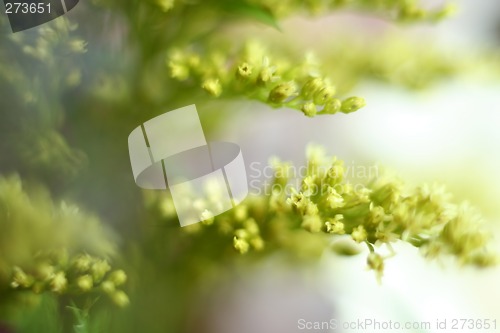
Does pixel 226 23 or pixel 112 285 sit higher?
pixel 226 23

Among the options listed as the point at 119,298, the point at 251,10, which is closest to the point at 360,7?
the point at 251,10

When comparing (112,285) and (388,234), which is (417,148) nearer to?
(388,234)

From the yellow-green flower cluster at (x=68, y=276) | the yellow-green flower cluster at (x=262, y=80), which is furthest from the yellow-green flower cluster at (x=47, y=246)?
the yellow-green flower cluster at (x=262, y=80)

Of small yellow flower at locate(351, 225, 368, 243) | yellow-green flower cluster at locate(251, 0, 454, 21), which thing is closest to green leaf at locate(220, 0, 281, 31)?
yellow-green flower cluster at locate(251, 0, 454, 21)

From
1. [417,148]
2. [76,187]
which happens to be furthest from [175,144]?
[417,148]

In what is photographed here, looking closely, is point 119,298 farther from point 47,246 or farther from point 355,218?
point 355,218

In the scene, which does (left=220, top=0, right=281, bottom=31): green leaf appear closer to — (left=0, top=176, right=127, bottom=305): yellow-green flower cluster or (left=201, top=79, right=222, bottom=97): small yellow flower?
(left=201, top=79, right=222, bottom=97): small yellow flower
